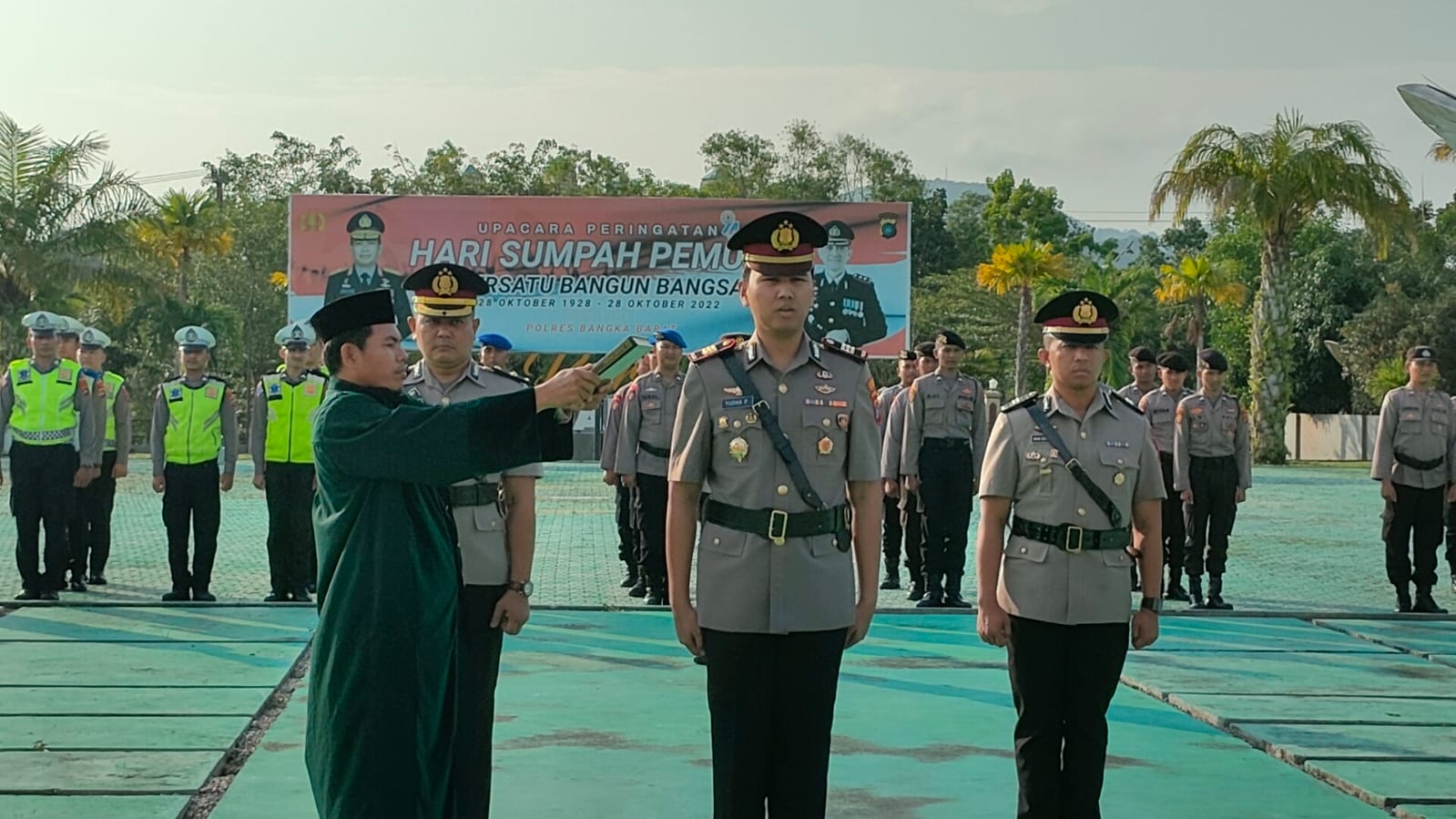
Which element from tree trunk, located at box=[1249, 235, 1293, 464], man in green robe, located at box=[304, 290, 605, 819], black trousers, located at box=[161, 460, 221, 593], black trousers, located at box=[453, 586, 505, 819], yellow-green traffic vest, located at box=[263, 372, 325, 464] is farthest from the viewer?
tree trunk, located at box=[1249, 235, 1293, 464]

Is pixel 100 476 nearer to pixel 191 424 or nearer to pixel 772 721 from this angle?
pixel 191 424

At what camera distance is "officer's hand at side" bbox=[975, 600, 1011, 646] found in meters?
5.39

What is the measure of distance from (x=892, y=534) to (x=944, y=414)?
1732mm

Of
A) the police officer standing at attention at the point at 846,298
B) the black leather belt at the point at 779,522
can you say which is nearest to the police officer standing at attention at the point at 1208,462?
the black leather belt at the point at 779,522

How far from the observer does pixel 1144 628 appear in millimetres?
5363

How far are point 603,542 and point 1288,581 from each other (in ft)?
21.1

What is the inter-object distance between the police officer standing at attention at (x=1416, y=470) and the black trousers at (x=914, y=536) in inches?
122

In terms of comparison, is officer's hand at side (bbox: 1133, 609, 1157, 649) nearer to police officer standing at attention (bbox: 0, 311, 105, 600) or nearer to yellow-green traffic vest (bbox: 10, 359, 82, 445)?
police officer standing at attention (bbox: 0, 311, 105, 600)

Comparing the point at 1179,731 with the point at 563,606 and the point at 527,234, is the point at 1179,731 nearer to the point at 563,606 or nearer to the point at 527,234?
the point at 563,606

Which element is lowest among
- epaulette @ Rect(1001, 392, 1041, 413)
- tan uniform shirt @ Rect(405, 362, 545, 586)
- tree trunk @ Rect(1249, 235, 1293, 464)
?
tan uniform shirt @ Rect(405, 362, 545, 586)

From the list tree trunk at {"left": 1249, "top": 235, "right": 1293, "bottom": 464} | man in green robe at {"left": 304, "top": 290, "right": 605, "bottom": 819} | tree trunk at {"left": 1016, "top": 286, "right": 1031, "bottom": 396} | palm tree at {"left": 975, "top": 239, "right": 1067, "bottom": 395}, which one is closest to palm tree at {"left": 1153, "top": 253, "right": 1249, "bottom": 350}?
tree trunk at {"left": 1016, "top": 286, "right": 1031, "bottom": 396}

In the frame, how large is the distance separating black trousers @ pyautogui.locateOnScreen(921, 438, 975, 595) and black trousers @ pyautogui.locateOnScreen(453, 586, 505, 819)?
6741 millimetres

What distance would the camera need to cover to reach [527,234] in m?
29.2

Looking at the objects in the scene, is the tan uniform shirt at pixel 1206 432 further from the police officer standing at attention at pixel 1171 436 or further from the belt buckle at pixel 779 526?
the belt buckle at pixel 779 526
